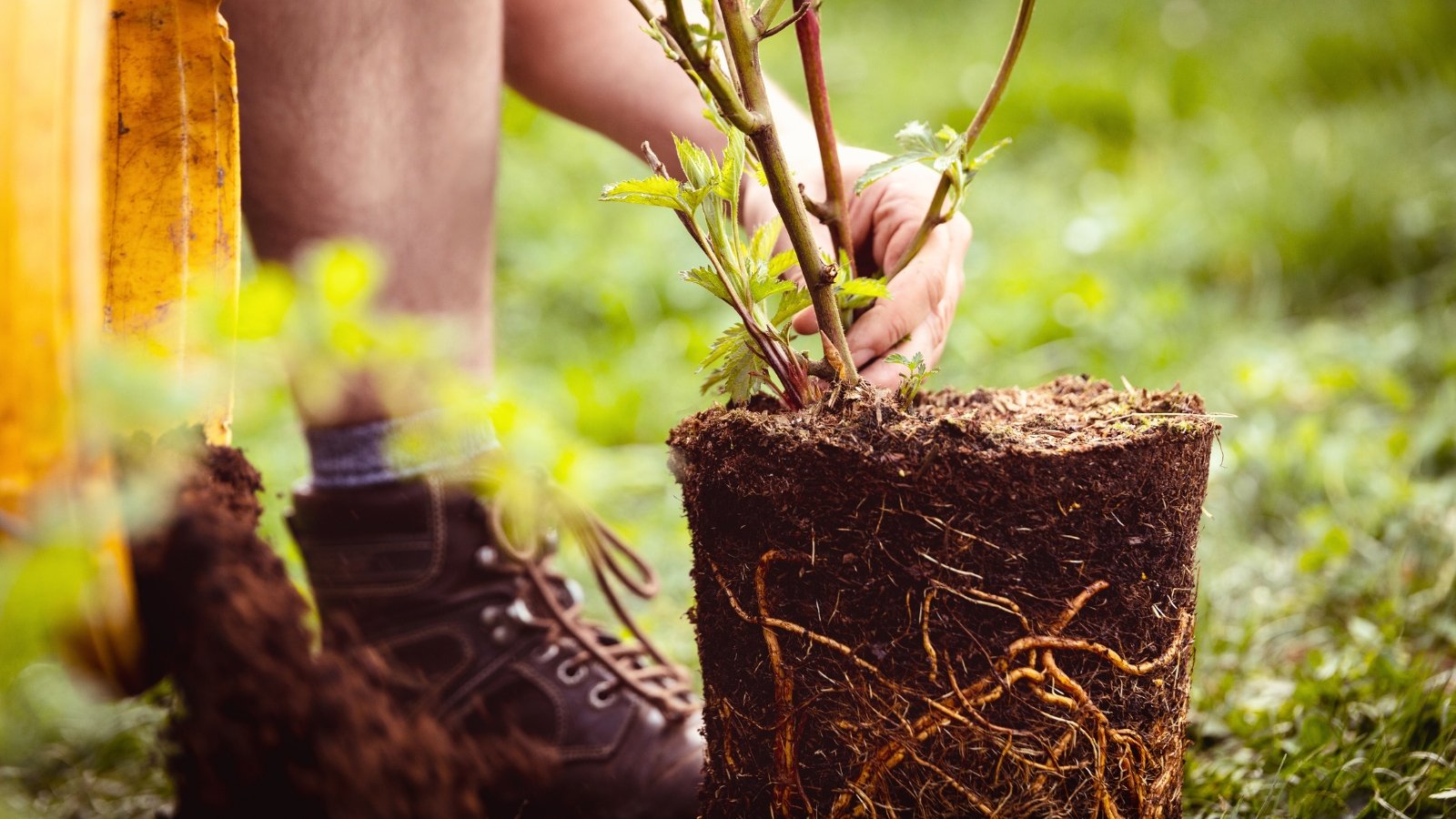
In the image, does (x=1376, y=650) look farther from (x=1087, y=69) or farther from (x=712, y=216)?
(x=1087, y=69)

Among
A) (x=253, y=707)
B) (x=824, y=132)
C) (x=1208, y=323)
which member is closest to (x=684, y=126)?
(x=824, y=132)

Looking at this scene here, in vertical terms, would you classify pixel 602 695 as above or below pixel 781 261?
below

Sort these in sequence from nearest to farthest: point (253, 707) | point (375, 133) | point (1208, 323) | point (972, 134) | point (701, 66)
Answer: point (253, 707)
point (701, 66)
point (972, 134)
point (375, 133)
point (1208, 323)

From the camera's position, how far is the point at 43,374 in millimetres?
480

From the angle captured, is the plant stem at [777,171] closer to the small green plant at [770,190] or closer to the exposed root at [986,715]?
the small green plant at [770,190]

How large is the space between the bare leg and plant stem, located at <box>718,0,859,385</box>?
669mm

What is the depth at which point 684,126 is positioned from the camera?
1.26 m

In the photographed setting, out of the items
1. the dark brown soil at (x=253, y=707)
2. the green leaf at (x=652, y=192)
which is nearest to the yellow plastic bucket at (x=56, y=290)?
the dark brown soil at (x=253, y=707)

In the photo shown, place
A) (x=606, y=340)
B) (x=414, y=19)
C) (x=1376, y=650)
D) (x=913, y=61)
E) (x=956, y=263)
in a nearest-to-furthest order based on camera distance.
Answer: (x=956, y=263), (x=414, y=19), (x=1376, y=650), (x=606, y=340), (x=913, y=61)

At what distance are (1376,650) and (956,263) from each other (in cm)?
89

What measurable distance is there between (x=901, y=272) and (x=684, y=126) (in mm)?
391

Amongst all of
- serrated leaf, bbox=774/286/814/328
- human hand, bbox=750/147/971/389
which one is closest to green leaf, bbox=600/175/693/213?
serrated leaf, bbox=774/286/814/328

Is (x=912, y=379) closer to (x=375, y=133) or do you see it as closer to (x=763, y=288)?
(x=763, y=288)

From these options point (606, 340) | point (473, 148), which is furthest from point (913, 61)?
point (473, 148)
